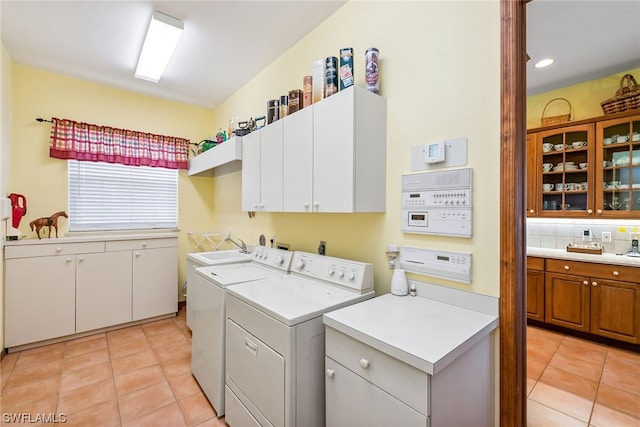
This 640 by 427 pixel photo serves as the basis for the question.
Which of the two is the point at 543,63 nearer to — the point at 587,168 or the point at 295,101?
the point at 587,168

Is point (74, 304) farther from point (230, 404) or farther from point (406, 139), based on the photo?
point (406, 139)

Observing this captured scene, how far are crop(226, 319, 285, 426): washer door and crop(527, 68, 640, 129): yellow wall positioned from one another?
3.93 meters

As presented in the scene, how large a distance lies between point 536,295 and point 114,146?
5024 mm

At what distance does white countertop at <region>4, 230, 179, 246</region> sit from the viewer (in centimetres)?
268

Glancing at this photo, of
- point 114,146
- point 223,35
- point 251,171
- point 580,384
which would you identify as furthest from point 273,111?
point 580,384

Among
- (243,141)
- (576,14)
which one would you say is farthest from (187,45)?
(576,14)

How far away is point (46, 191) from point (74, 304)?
1.23 m

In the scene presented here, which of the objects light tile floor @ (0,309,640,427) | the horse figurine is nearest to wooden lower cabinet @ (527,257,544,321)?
light tile floor @ (0,309,640,427)

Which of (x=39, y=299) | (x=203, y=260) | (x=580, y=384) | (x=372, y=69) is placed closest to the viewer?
(x=372, y=69)

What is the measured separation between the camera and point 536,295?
3109mm

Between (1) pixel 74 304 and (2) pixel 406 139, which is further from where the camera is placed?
(1) pixel 74 304

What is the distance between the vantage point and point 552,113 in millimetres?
3357

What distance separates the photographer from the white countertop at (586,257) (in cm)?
256

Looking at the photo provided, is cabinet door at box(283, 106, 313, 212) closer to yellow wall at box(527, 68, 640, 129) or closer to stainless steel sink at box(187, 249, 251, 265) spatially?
stainless steel sink at box(187, 249, 251, 265)
